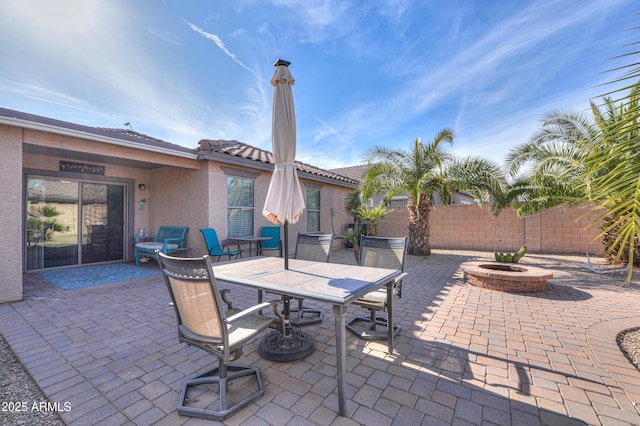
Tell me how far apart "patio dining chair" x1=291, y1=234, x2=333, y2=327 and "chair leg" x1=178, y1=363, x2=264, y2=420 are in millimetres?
1295

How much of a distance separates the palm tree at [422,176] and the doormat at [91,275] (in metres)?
7.28

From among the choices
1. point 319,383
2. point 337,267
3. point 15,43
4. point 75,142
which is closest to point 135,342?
point 319,383

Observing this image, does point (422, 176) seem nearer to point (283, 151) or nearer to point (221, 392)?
point (283, 151)

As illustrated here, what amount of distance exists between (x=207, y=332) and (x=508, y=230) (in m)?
11.9

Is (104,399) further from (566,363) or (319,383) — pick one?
(566,363)

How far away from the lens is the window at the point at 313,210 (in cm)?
1047

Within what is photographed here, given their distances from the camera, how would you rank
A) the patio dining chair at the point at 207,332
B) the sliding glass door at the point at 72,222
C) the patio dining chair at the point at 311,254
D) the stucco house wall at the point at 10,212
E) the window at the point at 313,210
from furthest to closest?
the window at the point at 313,210, the sliding glass door at the point at 72,222, the stucco house wall at the point at 10,212, the patio dining chair at the point at 311,254, the patio dining chair at the point at 207,332

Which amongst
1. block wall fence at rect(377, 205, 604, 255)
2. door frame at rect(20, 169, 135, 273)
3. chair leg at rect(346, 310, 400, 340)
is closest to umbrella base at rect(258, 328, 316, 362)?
chair leg at rect(346, 310, 400, 340)

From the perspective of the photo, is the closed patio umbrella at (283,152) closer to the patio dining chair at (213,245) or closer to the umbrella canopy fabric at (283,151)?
the umbrella canopy fabric at (283,151)

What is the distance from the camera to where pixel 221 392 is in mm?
2092

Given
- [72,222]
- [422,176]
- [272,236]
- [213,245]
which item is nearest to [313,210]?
[272,236]

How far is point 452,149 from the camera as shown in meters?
8.73

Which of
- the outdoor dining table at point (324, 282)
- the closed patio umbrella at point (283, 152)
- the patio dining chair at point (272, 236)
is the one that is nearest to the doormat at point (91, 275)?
the patio dining chair at point (272, 236)

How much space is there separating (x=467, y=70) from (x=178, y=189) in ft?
28.9
